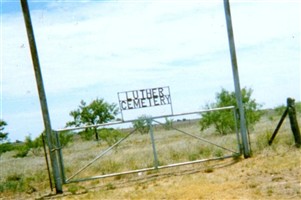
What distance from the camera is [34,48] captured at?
10078 millimetres

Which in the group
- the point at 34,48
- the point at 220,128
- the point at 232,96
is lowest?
the point at 220,128

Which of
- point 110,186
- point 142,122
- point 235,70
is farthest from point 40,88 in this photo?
point 142,122

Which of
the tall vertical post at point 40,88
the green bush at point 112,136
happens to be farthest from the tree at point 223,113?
the tall vertical post at point 40,88

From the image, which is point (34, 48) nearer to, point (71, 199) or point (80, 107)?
point (71, 199)

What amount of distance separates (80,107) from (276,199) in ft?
111

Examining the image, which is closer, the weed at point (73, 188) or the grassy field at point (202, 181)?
the grassy field at point (202, 181)

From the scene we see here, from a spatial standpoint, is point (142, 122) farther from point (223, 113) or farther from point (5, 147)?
point (5, 147)

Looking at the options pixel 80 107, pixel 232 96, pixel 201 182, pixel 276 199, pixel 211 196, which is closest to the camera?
pixel 276 199

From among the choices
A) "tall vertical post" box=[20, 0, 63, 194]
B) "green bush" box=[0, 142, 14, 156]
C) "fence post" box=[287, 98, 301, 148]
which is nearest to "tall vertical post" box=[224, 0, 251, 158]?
"fence post" box=[287, 98, 301, 148]

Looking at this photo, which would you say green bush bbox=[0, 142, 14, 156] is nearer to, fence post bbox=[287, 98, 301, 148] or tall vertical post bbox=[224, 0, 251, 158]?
tall vertical post bbox=[224, 0, 251, 158]

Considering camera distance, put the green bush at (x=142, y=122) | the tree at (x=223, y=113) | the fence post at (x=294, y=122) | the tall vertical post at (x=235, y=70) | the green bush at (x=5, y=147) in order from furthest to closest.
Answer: the green bush at (x=5, y=147) → the tree at (x=223, y=113) → the fence post at (x=294, y=122) → the tall vertical post at (x=235, y=70) → the green bush at (x=142, y=122)

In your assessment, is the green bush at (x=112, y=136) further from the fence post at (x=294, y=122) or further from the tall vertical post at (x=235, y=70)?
the fence post at (x=294, y=122)

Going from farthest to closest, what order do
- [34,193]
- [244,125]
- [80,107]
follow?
[80,107] < [244,125] < [34,193]

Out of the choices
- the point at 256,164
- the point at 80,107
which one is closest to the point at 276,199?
the point at 256,164
